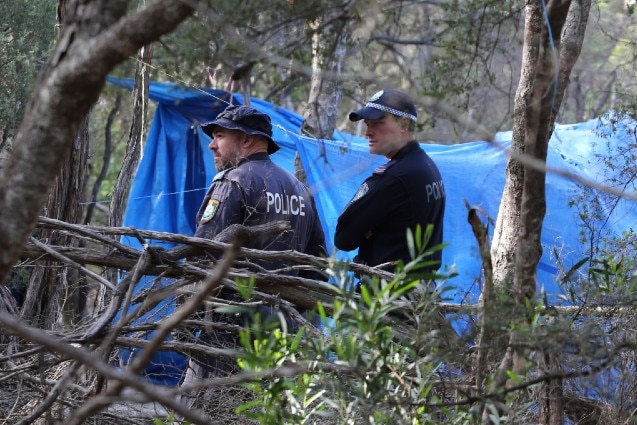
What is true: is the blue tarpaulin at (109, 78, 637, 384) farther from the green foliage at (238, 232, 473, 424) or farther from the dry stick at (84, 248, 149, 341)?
the green foliage at (238, 232, 473, 424)

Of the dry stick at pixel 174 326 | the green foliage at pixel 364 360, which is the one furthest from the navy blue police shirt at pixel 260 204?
the dry stick at pixel 174 326

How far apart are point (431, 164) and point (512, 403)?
7.13 feet

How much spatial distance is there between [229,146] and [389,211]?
95cm

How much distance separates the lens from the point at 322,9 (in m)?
3.01

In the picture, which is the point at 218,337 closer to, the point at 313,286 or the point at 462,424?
the point at 313,286

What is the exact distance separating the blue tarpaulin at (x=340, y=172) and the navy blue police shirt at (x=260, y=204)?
1240 millimetres

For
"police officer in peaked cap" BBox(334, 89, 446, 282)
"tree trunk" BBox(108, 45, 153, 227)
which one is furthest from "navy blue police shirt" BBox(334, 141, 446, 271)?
"tree trunk" BBox(108, 45, 153, 227)

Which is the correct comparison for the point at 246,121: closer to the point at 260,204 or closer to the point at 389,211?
the point at 260,204

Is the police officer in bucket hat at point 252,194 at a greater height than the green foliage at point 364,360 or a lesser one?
greater

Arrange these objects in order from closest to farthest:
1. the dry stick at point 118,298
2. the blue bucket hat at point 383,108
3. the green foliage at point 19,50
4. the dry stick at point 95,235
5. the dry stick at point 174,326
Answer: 1. the dry stick at point 174,326
2. the dry stick at point 118,298
3. the dry stick at point 95,235
4. the blue bucket hat at point 383,108
5. the green foliage at point 19,50

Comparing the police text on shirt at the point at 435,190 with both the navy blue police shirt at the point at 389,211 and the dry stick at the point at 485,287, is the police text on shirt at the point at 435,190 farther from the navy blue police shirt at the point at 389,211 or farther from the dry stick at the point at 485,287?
the dry stick at the point at 485,287

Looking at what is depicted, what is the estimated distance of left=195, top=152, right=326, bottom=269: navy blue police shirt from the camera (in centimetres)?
425

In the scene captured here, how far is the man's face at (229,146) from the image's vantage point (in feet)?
15.7

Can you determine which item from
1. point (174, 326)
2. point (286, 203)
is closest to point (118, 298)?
point (174, 326)
